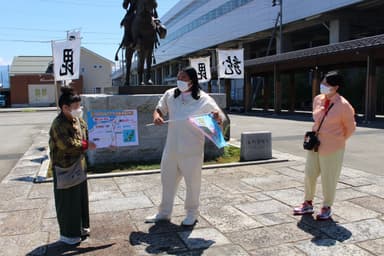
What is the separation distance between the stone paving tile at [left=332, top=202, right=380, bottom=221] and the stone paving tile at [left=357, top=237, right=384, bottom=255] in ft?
2.20

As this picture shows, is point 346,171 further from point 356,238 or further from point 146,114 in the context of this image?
point 146,114

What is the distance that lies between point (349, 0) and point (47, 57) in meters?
39.9

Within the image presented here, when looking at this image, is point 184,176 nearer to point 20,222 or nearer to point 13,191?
point 20,222

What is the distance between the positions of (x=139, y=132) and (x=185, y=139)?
4.32 metres

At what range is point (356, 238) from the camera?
4.05 m

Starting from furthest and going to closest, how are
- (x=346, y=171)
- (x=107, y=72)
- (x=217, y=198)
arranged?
1. (x=107, y=72)
2. (x=346, y=171)
3. (x=217, y=198)

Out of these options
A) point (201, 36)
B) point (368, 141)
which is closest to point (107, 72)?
point (201, 36)

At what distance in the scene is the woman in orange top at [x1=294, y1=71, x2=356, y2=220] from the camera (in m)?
4.44

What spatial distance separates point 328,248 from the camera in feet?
12.5

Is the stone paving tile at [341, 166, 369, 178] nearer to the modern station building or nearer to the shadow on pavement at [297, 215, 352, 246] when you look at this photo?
the shadow on pavement at [297, 215, 352, 246]

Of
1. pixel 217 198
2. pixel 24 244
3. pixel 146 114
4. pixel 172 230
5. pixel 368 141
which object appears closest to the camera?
pixel 24 244

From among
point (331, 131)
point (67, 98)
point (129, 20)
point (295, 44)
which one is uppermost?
point (295, 44)

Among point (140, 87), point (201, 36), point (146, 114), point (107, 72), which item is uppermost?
point (201, 36)

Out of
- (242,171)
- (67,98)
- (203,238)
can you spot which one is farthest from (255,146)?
(67,98)
